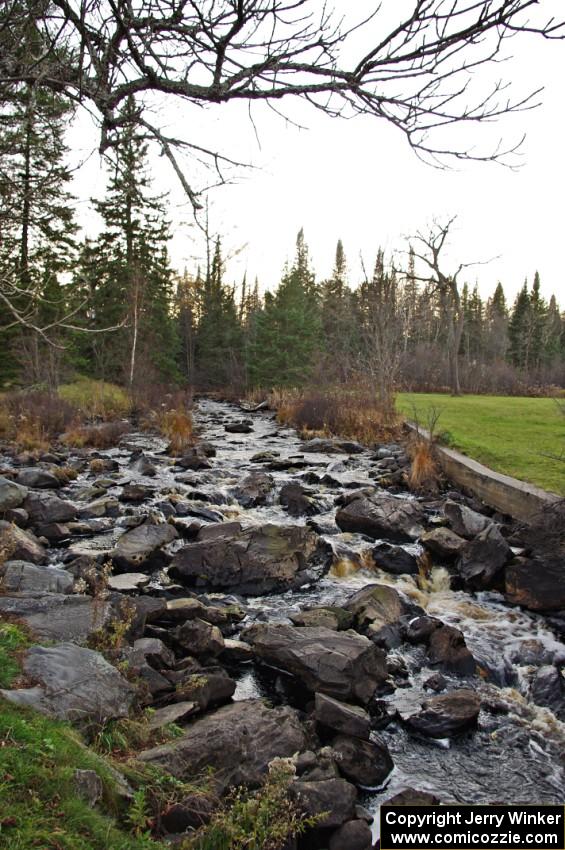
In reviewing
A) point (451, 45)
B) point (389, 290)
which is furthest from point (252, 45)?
point (389, 290)

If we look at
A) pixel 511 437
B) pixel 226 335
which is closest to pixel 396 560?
pixel 511 437

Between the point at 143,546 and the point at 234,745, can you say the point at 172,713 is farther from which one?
the point at 143,546

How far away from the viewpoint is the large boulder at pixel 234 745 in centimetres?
281

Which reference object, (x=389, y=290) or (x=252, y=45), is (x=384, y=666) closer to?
(x=252, y=45)

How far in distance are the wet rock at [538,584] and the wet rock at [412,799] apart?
2855 mm

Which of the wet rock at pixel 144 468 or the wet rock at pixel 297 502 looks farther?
the wet rock at pixel 144 468

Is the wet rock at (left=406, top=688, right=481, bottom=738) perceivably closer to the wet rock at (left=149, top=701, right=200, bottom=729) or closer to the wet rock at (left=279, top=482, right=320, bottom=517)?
the wet rock at (left=149, top=701, right=200, bottom=729)

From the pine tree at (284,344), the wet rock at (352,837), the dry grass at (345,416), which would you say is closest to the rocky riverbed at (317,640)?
the wet rock at (352,837)

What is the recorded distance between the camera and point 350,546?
7.03m

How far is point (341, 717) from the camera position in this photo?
11.2 feet

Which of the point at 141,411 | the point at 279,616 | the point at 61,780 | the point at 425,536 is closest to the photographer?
the point at 61,780

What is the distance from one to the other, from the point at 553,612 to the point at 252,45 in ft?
17.1

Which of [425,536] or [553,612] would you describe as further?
[425,536]

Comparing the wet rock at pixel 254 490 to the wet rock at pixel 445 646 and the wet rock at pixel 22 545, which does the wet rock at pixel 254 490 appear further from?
the wet rock at pixel 445 646
